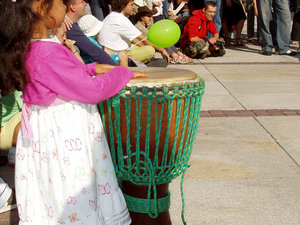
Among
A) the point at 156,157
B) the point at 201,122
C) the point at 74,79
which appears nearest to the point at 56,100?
the point at 74,79

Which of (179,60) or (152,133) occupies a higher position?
(152,133)

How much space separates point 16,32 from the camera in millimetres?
1780

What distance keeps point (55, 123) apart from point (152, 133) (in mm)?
450

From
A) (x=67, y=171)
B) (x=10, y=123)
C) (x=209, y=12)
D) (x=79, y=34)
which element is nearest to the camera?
(x=67, y=171)

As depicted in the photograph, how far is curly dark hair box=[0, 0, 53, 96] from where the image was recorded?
5.87 feet

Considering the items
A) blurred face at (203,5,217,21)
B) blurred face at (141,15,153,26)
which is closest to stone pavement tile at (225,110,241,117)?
blurred face at (141,15,153,26)

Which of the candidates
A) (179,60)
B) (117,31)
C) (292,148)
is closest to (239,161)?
(292,148)

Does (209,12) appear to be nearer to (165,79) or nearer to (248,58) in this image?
(248,58)

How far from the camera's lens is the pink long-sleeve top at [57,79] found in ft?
5.87

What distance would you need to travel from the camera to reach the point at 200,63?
6.58 metres

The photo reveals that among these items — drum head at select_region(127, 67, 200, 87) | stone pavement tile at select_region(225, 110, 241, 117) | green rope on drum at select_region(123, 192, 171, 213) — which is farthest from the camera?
stone pavement tile at select_region(225, 110, 241, 117)

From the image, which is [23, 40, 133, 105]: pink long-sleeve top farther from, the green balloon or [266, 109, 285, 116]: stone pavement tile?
[266, 109, 285, 116]: stone pavement tile

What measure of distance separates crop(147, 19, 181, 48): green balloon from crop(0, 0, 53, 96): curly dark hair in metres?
1.32

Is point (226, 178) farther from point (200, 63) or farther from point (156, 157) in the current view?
point (200, 63)
